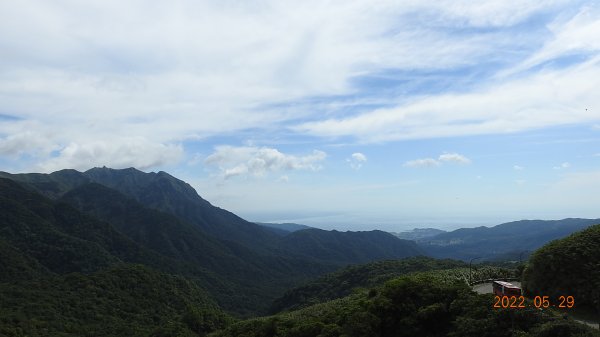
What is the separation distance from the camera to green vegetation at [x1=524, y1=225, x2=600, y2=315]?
24.5 metres

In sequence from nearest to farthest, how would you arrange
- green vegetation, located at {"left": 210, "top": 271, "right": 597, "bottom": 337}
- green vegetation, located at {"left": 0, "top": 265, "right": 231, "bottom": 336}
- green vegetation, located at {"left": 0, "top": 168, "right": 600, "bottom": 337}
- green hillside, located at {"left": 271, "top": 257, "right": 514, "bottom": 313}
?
1. green vegetation, located at {"left": 210, "top": 271, "right": 597, "bottom": 337}
2. green vegetation, located at {"left": 0, "top": 168, "right": 600, "bottom": 337}
3. green vegetation, located at {"left": 0, "top": 265, "right": 231, "bottom": 336}
4. green hillside, located at {"left": 271, "top": 257, "right": 514, "bottom": 313}

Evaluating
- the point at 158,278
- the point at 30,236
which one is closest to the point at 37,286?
the point at 158,278

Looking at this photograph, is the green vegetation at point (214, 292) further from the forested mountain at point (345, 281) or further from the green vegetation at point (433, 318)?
the forested mountain at point (345, 281)

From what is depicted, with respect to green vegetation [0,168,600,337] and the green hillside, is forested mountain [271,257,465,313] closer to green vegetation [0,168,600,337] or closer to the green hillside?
the green hillside

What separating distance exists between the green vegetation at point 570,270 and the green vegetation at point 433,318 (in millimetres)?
4754

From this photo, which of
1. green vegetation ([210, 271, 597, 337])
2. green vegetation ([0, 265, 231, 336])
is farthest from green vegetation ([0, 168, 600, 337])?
green vegetation ([0, 265, 231, 336])

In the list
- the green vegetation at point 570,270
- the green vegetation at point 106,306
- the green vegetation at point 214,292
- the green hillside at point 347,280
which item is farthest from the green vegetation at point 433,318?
the green hillside at point 347,280

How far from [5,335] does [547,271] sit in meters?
74.2

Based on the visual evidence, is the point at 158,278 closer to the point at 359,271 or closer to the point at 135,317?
the point at 135,317

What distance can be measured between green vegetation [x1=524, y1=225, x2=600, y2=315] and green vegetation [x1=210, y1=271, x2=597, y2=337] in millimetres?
4754

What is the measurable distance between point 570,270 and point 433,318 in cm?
889

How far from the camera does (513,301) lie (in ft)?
69.9

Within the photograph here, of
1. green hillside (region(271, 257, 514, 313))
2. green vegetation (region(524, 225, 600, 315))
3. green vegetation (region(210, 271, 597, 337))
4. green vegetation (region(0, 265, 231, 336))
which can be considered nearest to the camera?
green vegetation (region(210, 271, 597, 337))

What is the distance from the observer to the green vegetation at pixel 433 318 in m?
19.7
